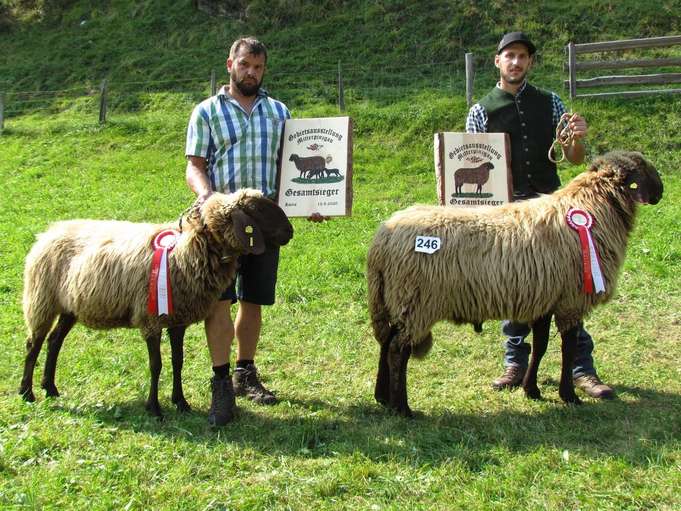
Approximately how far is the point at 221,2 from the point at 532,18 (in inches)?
460

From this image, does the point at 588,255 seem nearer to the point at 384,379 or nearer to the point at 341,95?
the point at 384,379

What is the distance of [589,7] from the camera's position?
18.7m

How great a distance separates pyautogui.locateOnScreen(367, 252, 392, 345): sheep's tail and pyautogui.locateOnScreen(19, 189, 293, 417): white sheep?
2.37ft

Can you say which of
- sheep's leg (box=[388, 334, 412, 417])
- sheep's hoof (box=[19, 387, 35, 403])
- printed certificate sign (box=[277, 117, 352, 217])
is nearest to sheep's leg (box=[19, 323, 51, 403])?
sheep's hoof (box=[19, 387, 35, 403])

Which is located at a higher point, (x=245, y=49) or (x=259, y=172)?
(x=245, y=49)

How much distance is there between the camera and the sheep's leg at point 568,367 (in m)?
4.72

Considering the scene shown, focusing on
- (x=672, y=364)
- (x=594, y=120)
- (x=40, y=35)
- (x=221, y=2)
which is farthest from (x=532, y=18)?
(x=40, y=35)

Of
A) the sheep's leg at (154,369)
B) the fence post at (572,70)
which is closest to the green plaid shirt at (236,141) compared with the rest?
the sheep's leg at (154,369)

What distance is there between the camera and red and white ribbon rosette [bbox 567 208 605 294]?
4566 millimetres

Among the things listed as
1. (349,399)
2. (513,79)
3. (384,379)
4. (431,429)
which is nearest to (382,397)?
(384,379)

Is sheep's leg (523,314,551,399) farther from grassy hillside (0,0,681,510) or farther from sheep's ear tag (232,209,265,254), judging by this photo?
sheep's ear tag (232,209,265,254)

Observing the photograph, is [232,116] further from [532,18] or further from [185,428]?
[532,18]

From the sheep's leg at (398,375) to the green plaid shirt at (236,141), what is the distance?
4.95 feet

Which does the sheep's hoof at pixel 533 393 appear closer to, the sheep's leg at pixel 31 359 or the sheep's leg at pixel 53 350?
the sheep's leg at pixel 53 350
